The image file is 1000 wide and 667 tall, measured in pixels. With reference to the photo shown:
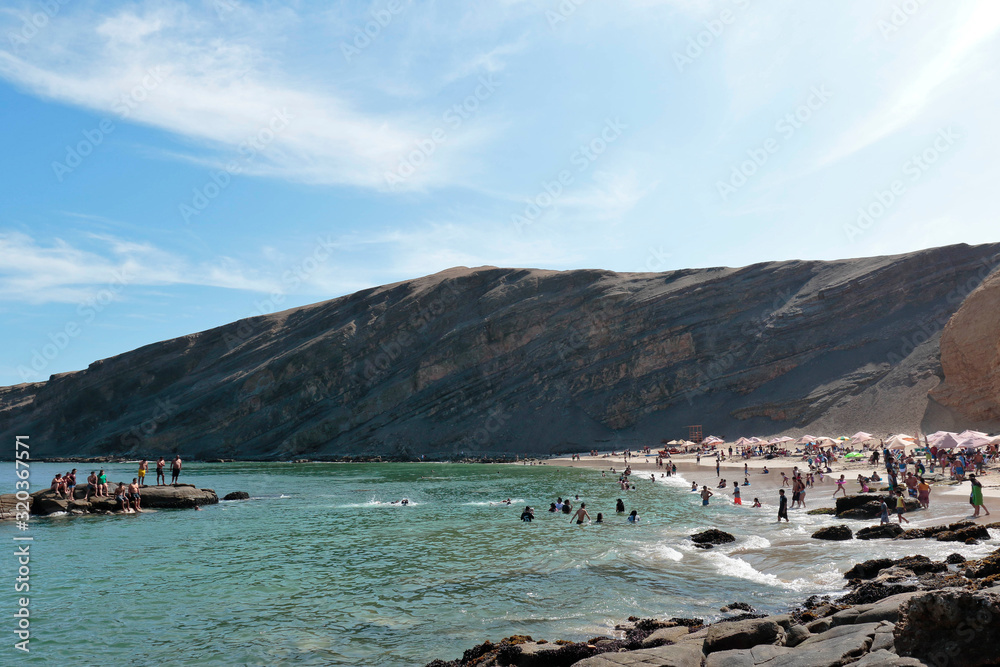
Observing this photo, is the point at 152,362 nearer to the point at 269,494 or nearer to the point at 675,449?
the point at 269,494

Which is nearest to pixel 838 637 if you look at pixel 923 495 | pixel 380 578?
pixel 380 578

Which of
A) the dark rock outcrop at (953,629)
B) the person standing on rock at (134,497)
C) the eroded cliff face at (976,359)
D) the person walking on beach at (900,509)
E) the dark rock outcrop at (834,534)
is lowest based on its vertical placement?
the dark rock outcrop at (834,534)

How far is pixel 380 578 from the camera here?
18250 millimetres

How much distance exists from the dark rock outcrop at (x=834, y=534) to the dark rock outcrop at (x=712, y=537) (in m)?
2.88

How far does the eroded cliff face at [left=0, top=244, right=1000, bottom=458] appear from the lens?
77.7 m

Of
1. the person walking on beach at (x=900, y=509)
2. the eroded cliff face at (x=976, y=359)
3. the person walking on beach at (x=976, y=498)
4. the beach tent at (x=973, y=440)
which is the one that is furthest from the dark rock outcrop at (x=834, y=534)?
the eroded cliff face at (x=976, y=359)

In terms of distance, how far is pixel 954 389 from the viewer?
5938cm

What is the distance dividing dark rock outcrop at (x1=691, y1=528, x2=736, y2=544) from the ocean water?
→ 1.61 ft

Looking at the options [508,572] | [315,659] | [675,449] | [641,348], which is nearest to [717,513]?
[508,572]

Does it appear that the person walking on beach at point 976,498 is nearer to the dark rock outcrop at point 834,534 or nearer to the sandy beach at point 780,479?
the sandy beach at point 780,479

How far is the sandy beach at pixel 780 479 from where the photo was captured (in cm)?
2428

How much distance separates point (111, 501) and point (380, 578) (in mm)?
21516

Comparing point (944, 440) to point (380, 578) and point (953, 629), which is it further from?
point (953, 629)

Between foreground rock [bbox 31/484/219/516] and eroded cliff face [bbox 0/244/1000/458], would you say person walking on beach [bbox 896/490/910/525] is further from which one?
eroded cliff face [bbox 0/244/1000/458]
